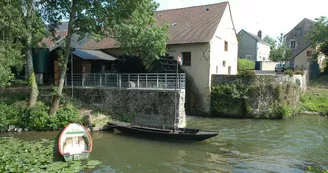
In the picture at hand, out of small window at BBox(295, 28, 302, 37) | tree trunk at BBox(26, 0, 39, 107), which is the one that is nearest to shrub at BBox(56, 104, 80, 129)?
tree trunk at BBox(26, 0, 39, 107)

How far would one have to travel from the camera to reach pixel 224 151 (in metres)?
12.3

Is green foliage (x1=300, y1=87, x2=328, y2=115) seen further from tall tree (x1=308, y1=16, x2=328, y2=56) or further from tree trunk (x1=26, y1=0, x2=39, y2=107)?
tree trunk (x1=26, y1=0, x2=39, y2=107)

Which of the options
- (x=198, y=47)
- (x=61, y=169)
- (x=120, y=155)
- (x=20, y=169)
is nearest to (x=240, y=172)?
(x=120, y=155)

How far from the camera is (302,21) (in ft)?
137

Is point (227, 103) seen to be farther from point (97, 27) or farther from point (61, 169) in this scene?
point (61, 169)

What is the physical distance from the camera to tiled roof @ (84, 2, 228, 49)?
21484 mm

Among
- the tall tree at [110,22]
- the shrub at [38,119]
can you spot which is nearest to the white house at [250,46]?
the tall tree at [110,22]

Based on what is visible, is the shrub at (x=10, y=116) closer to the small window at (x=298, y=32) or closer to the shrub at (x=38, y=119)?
the shrub at (x=38, y=119)

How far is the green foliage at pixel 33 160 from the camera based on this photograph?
930cm

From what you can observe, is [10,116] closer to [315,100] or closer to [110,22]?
[110,22]

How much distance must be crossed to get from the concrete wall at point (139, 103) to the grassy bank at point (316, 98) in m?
12.9

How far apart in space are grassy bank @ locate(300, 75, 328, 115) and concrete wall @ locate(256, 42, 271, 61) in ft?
57.0

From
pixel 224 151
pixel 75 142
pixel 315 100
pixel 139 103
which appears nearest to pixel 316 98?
pixel 315 100

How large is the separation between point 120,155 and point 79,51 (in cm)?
1349
